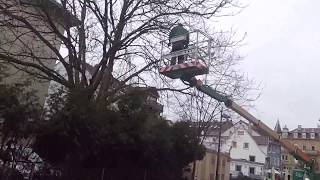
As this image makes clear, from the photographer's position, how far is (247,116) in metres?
23.4

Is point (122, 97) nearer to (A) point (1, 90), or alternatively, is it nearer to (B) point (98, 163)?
(B) point (98, 163)

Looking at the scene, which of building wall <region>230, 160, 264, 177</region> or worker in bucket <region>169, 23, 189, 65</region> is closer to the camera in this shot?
worker in bucket <region>169, 23, 189, 65</region>

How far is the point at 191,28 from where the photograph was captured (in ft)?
58.7

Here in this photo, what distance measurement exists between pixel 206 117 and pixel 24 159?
23.6 meters

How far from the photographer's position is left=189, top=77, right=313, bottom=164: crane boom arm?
1897 cm

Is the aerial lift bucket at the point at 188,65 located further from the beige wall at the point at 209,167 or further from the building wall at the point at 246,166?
the building wall at the point at 246,166

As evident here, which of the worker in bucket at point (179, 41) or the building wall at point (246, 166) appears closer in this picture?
the worker in bucket at point (179, 41)

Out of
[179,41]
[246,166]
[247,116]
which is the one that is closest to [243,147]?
[246,166]

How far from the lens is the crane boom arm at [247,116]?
62.2ft

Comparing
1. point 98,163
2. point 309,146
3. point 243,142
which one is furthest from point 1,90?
point 309,146

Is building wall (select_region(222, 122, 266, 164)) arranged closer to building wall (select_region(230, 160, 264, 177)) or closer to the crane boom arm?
building wall (select_region(230, 160, 264, 177))

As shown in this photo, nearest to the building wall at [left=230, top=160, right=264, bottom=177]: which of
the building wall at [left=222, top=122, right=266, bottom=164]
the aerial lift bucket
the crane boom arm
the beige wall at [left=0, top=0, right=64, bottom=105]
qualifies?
the building wall at [left=222, top=122, right=266, bottom=164]

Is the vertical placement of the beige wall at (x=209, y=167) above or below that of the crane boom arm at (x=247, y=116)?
below

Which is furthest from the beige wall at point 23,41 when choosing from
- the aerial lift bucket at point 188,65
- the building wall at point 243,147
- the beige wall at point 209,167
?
the building wall at point 243,147
